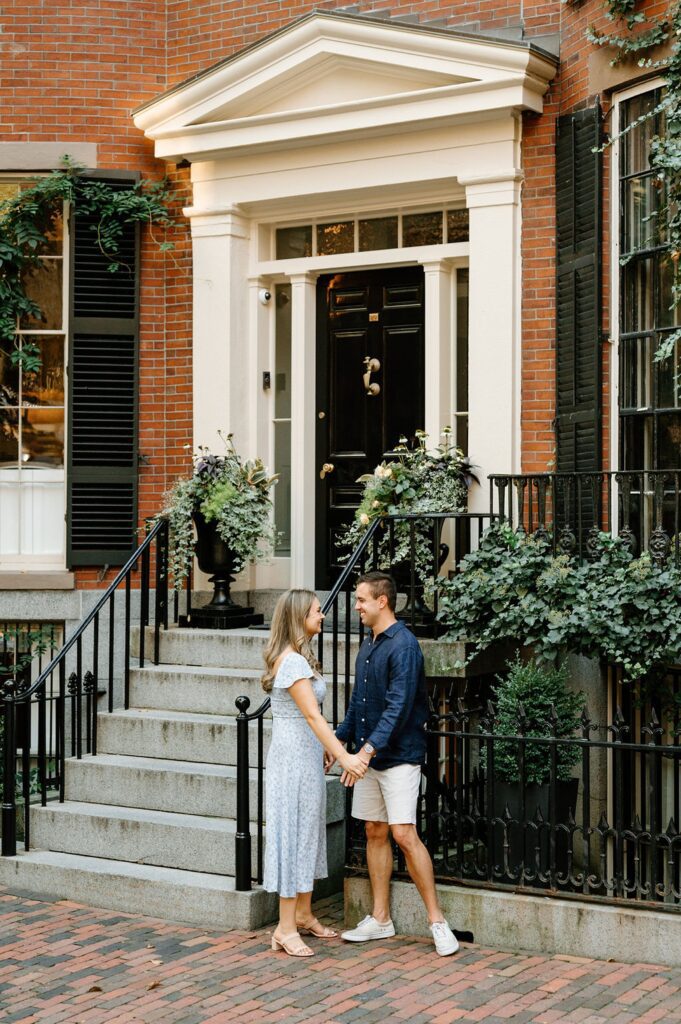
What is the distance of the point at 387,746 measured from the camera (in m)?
6.48

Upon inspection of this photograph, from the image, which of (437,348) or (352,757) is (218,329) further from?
(352,757)

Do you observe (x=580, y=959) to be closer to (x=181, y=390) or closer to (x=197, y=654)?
(x=197, y=654)

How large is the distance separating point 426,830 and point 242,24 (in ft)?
20.7

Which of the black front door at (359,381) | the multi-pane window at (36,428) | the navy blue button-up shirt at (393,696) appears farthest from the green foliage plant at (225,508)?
the navy blue button-up shirt at (393,696)

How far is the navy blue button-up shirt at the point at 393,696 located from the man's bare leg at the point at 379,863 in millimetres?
332

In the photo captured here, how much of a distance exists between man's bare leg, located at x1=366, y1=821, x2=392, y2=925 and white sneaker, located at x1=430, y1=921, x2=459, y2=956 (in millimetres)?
341

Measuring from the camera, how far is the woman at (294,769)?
21.1 feet

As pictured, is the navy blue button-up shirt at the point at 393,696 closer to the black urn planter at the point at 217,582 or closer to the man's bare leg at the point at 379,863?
the man's bare leg at the point at 379,863

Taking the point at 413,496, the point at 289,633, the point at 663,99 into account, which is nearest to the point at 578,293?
the point at 663,99

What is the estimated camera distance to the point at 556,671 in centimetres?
751

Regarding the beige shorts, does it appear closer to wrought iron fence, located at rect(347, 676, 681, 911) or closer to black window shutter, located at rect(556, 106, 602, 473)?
wrought iron fence, located at rect(347, 676, 681, 911)

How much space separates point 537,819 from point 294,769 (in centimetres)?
131

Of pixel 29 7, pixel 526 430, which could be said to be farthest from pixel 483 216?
pixel 29 7

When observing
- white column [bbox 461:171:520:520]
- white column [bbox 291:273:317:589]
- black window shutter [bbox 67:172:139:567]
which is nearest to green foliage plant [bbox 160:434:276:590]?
white column [bbox 291:273:317:589]
